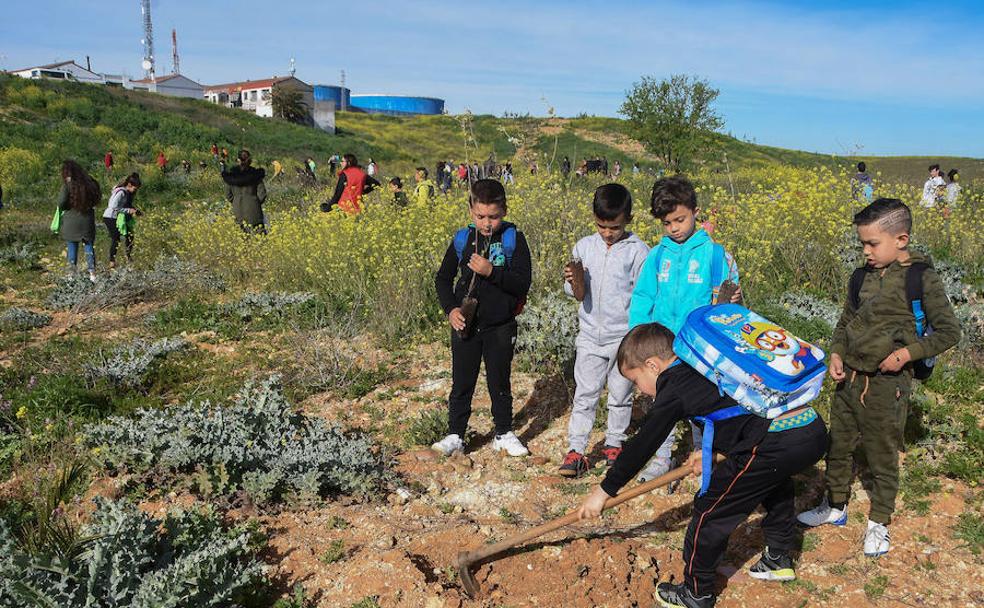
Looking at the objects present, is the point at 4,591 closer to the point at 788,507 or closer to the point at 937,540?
the point at 788,507

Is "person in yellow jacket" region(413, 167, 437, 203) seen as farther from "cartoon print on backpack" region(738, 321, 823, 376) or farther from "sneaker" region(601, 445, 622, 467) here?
"cartoon print on backpack" region(738, 321, 823, 376)

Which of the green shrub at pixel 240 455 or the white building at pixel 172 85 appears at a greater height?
the white building at pixel 172 85

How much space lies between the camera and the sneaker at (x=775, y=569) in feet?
9.35

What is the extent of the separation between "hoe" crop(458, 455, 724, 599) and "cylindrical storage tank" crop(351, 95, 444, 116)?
9033cm

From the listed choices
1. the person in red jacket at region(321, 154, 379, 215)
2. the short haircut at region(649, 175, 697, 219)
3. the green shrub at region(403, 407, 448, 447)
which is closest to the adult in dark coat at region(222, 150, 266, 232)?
the person in red jacket at region(321, 154, 379, 215)

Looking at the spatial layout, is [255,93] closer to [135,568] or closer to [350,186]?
[350,186]

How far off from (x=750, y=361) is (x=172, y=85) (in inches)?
2875

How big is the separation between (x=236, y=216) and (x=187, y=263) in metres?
1.25

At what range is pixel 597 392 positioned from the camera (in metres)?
3.57

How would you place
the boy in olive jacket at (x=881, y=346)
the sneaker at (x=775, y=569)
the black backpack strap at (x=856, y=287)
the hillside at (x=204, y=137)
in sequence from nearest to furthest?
the boy in olive jacket at (x=881, y=346) < the sneaker at (x=775, y=569) < the black backpack strap at (x=856, y=287) < the hillside at (x=204, y=137)

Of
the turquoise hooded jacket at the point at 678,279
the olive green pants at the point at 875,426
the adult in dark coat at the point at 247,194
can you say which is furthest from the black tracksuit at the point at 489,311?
the adult in dark coat at the point at 247,194

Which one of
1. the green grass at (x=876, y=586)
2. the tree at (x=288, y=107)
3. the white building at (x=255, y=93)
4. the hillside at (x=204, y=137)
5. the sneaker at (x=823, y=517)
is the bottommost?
the green grass at (x=876, y=586)

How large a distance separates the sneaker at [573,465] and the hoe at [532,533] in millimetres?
921

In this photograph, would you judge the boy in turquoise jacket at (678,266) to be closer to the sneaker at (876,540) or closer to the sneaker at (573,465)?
the sneaker at (573,465)
